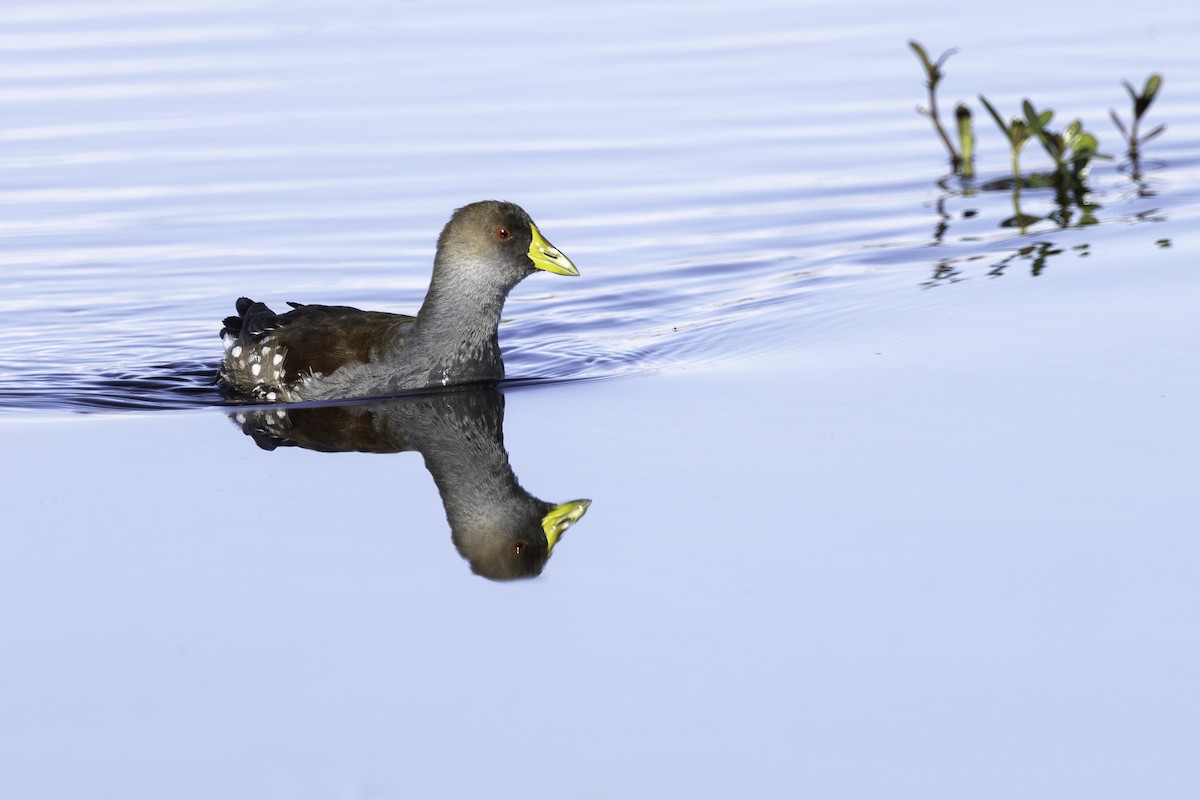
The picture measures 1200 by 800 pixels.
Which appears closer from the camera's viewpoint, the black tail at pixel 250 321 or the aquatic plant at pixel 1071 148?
the black tail at pixel 250 321

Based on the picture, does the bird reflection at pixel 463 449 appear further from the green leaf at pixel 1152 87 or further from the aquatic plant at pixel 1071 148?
the green leaf at pixel 1152 87

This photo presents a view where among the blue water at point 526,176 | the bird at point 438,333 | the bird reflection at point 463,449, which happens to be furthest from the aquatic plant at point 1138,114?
the bird reflection at point 463,449

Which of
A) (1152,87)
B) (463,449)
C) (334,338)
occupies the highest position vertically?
(1152,87)

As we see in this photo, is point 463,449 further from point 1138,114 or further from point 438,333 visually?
point 1138,114

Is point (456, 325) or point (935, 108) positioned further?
point (935, 108)

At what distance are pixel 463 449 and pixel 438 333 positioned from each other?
1.14 meters

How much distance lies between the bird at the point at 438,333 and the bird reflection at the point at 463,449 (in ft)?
0.39

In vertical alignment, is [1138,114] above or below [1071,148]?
above

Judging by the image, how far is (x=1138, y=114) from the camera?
14031 mm

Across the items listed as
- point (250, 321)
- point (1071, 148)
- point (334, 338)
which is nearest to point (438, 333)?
point (334, 338)

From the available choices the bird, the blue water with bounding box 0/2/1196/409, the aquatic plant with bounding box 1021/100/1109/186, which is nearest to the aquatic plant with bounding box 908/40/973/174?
the blue water with bounding box 0/2/1196/409

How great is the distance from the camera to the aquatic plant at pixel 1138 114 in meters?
13.7

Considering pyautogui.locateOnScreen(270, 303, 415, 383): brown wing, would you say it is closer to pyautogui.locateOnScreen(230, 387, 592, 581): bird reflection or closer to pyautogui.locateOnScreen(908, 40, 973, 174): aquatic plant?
pyautogui.locateOnScreen(230, 387, 592, 581): bird reflection

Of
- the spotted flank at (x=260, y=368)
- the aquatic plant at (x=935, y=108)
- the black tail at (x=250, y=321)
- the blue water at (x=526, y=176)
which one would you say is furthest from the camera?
the aquatic plant at (x=935, y=108)
